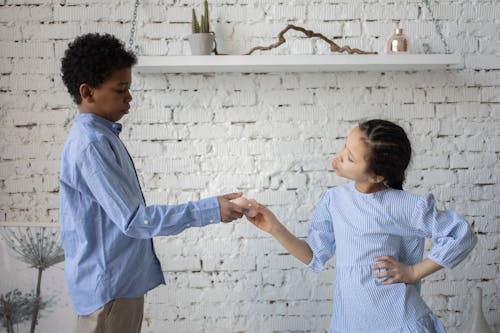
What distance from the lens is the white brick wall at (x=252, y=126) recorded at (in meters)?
2.33

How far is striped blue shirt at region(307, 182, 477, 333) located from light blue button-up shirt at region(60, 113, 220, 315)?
0.42 metres

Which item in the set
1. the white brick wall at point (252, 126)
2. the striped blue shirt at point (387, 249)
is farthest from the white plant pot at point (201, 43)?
the striped blue shirt at point (387, 249)

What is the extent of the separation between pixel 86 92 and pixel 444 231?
1.12 m

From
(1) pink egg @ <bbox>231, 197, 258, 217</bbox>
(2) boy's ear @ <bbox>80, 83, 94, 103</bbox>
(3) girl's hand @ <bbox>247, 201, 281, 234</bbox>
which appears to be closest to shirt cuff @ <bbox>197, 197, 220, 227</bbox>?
(1) pink egg @ <bbox>231, 197, 258, 217</bbox>

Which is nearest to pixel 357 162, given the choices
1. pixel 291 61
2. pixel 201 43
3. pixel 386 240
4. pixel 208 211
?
pixel 386 240

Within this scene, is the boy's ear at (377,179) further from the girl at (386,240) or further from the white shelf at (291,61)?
the white shelf at (291,61)

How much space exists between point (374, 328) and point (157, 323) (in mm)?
1187

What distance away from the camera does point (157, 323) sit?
8.01 feet

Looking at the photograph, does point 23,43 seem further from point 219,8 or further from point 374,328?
point 374,328

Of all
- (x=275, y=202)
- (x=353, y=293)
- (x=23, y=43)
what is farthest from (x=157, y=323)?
(x=23, y=43)

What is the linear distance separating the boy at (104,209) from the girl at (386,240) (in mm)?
386

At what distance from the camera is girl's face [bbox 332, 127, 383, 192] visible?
160cm

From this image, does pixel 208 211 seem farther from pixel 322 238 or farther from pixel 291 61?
pixel 291 61

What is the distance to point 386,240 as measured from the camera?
5.27 feet
